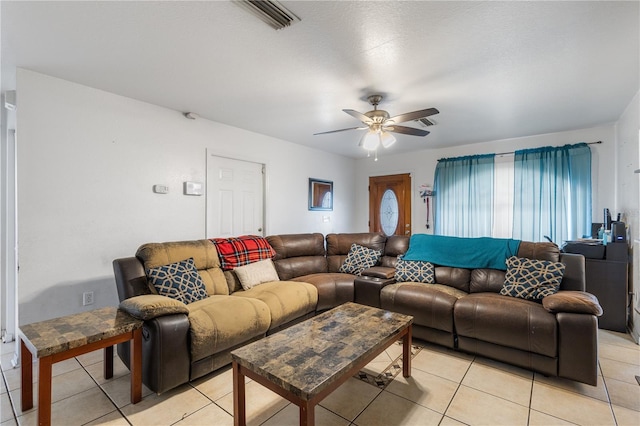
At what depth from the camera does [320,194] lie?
5.55 metres

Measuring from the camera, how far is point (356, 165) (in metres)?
6.50

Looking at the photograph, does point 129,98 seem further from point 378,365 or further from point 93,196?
point 378,365

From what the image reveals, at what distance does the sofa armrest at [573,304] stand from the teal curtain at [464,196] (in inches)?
105

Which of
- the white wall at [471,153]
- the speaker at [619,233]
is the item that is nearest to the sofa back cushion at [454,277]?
the speaker at [619,233]

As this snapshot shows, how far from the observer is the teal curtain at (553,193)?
4.05 meters

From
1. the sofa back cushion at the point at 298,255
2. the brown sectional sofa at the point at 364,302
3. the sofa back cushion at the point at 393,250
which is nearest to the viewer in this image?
the brown sectional sofa at the point at 364,302

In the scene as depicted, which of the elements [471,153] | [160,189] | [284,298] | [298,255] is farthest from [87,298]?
[471,153]

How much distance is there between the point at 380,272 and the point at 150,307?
8.04 ft

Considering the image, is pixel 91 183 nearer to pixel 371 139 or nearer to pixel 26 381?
pixel 26 381

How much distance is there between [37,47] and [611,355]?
5.42 meters

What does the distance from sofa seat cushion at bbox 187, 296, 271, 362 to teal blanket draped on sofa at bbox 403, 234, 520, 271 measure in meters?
1.98

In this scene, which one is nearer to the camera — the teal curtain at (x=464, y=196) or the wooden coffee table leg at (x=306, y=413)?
the wooden coffee table leg at (x=306, y=413)

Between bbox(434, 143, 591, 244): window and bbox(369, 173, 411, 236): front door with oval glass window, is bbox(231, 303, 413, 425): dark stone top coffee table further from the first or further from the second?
bbox(369, 173, 411, 236): front door with oval glass window

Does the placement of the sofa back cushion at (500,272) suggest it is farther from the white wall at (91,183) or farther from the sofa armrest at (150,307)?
the white wall at (91,183)
